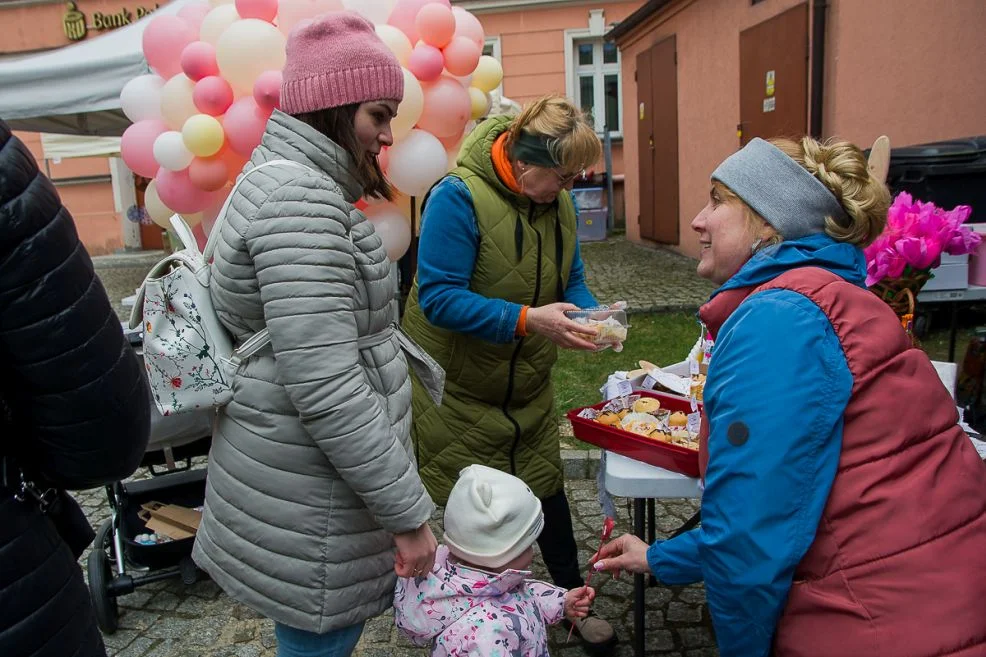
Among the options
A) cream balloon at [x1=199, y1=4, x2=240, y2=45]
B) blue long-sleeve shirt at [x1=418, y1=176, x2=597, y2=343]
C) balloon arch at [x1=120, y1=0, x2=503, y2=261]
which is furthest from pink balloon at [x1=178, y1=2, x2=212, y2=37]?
blue long-sleeve shirt at [x1=418, y1=176, x2=597, y2=343]

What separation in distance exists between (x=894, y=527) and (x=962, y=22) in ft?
18.3

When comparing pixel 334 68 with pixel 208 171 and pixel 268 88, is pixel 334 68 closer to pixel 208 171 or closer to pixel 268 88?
pixel 268 88

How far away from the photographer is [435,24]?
3.87m

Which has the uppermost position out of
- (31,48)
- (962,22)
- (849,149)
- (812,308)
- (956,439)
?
(31,48)

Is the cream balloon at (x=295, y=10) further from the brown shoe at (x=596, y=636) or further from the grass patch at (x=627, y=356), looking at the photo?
the brown shoe at (x=596, y=636)

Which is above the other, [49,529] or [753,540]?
[49,529]

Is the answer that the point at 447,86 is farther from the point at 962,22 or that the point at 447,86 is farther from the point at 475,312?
the point at 962,22

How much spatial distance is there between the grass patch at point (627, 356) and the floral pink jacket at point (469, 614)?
3100 mm

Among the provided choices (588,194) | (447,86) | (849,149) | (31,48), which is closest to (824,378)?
(849,149)

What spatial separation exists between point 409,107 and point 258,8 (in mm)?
940

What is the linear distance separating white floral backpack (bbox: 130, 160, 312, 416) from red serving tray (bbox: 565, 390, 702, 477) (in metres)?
0.95

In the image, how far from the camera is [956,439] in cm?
140

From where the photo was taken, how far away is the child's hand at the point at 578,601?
75.5 inches

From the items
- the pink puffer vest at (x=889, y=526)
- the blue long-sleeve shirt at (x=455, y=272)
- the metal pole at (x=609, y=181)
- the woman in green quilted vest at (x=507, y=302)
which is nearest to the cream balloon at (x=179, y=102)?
the woman in green quilted vest at (x=507, y=302)
